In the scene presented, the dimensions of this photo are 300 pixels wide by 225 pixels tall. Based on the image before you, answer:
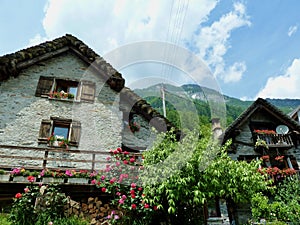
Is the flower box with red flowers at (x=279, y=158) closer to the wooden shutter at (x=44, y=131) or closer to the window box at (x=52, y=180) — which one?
the window box at (x=52, y=180)

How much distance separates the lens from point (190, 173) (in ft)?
17.8

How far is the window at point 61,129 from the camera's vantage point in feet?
27.8

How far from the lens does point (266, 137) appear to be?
13656mm

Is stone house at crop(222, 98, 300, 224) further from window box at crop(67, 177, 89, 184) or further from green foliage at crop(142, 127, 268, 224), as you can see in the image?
window box at crop(67, 177, 89, 184)

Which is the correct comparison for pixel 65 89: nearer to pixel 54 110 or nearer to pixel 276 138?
pixel 54 110

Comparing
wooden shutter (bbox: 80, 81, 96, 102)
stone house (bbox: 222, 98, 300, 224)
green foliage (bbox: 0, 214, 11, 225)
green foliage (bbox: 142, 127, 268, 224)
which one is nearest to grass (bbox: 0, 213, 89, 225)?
green foliage (bbox: 0, 214, 11, 225)

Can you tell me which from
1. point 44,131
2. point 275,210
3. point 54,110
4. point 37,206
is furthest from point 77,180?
point 275,210

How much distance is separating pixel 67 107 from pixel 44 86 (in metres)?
1.37

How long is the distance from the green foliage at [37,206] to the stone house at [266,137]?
32.8 ft

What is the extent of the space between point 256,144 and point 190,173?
9.38 metres

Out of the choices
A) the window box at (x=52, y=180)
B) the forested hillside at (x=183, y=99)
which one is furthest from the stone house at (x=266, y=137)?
the window box at (x=52, y=180)

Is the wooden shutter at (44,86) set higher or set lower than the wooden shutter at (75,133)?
higher

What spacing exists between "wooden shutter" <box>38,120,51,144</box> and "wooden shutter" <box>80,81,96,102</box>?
1.77 m

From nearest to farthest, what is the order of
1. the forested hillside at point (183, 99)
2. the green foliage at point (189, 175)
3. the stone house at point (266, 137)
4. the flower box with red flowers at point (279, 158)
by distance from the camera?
the green foliage at point (189, 175) → the forested hillside at point (183, 99) → the flower box with red flowers at point (279, 158) → the stone house at point (266, 137)
